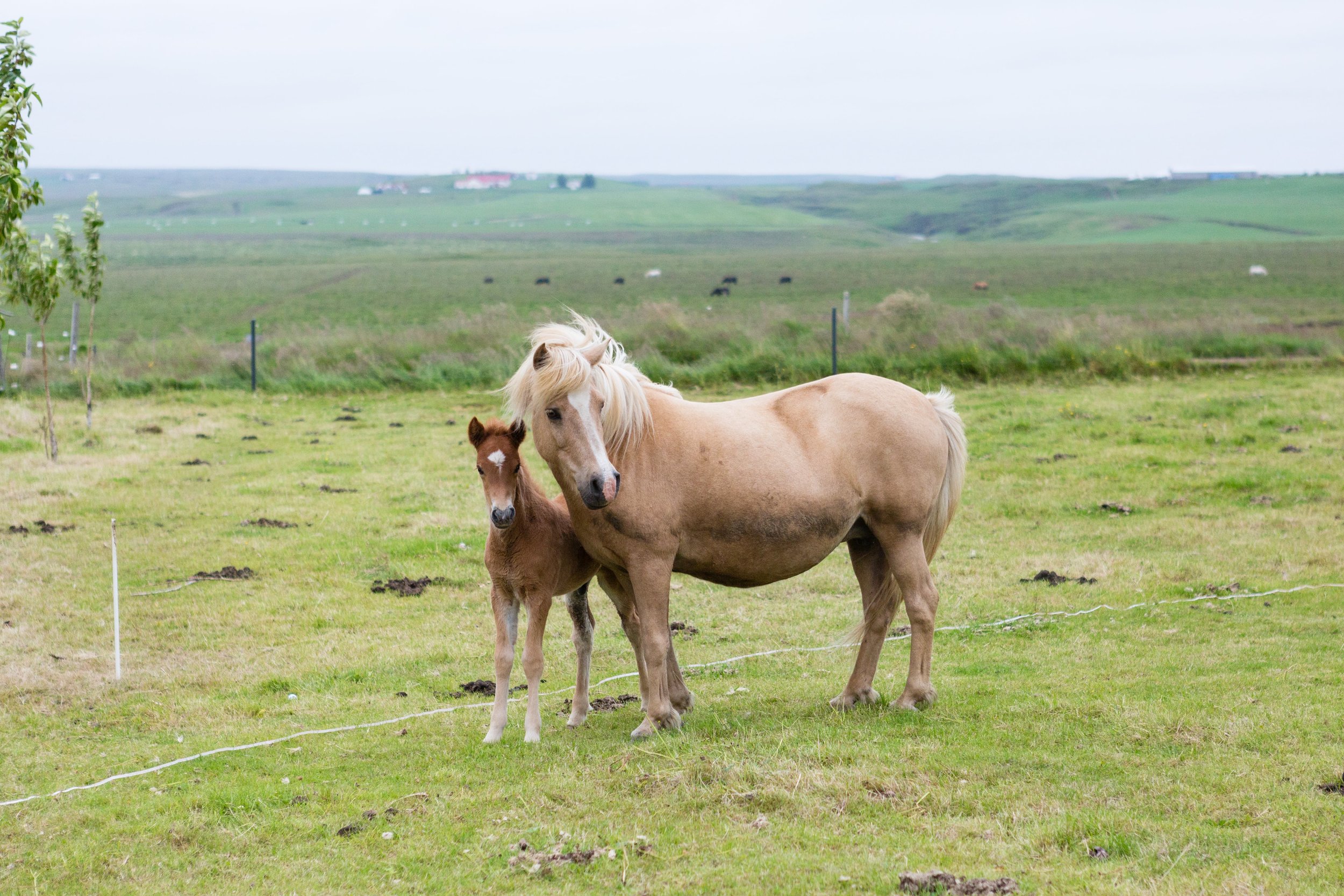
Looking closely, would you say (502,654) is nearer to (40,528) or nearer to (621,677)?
(621,677)

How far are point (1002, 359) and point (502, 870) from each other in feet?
65.7

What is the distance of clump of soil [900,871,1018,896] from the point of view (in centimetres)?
447

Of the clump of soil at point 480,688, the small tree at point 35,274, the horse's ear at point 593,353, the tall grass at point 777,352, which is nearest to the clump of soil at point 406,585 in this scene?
the clump of soil at point 480,688

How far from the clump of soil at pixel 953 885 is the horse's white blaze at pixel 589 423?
2519 millimetres

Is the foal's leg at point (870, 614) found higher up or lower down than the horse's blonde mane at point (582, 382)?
lower down

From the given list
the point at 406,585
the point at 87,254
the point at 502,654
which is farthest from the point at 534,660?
the point at 87,254

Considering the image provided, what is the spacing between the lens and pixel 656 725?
6672mm

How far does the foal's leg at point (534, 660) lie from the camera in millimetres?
6734

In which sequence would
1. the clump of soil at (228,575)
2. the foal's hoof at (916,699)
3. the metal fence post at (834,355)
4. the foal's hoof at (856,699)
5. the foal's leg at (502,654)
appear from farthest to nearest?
the metal fence post at (834,355)
the clump of soil at (228,575)
the foal's hoof at (856,699)
the foal's hoof at (916,699)
the foal's leg at (502,654)

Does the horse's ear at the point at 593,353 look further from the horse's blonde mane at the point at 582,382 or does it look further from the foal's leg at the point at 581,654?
the foal's leg at the point at 581,654

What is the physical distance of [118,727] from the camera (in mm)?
7328

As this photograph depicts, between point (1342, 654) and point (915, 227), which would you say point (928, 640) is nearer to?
point (1342, 654)

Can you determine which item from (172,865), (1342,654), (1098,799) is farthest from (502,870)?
(1342,654)

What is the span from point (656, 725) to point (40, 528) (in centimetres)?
957
